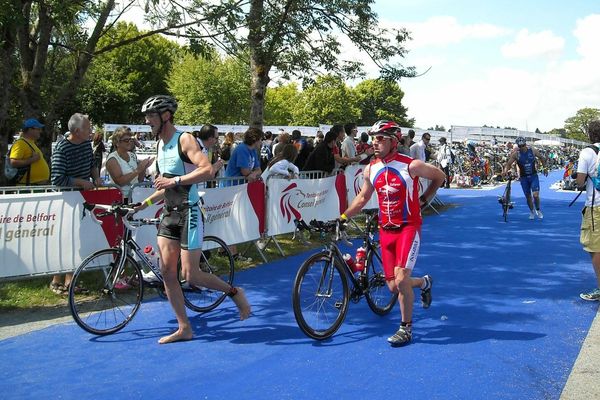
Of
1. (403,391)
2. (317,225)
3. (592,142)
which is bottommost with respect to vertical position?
(403,391)

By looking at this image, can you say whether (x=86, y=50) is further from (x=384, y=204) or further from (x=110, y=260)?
(x=384, y=204)

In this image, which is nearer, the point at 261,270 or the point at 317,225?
the point at 317,225

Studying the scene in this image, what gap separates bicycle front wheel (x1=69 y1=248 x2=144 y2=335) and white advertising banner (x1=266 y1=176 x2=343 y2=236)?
4125 millimetres

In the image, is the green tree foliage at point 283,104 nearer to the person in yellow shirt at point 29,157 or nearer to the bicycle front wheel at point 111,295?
the person in yellow shirt at point 29,157

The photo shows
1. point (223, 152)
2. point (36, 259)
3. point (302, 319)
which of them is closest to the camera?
point (302, 319)

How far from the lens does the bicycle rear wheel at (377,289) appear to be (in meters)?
6.08

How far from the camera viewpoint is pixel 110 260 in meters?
5.81

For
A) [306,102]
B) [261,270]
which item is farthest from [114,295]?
[306,102]

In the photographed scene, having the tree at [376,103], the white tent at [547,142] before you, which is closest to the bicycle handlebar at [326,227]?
the white tent at [547,142]

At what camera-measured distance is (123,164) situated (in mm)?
7590

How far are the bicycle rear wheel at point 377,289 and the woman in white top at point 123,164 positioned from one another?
308cm

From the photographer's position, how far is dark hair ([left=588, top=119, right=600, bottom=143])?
672 centimetres

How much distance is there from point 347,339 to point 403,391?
1.29 m

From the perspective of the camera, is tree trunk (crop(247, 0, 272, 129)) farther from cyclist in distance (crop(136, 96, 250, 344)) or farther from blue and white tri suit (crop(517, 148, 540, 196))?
cyclist in distance (crop(136, 96, 250, 344))
